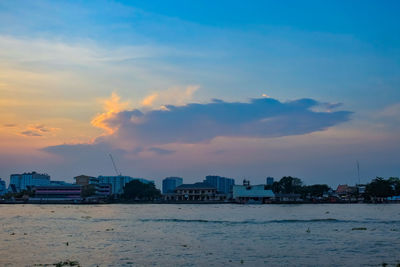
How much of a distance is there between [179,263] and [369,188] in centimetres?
18470

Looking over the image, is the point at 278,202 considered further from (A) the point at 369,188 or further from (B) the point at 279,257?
(B) the point at 279,257

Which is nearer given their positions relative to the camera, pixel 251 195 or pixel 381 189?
pixel 381 189

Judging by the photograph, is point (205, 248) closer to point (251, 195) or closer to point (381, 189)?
point (251, 195)

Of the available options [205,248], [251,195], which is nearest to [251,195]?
[251,195]

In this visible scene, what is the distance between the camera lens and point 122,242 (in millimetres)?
41156

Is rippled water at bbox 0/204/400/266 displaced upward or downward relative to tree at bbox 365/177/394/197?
downward

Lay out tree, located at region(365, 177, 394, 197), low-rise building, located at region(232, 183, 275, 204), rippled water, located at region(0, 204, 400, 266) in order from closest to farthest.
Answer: rippled water, located at region(0, 204, 400, 266) < tree, located at region(365, 177, 394, 197) < low-rise building, located at region(232, 183, 275, 204)

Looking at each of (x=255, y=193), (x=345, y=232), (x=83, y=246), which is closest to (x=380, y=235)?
(x=345, y=232)

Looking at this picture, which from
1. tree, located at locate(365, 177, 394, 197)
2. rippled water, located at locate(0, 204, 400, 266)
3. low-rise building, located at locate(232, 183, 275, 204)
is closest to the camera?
rippled water, located at locate(0, 204, 400, 266)

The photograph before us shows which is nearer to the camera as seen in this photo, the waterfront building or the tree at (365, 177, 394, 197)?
the tree at (365, 177, 394, 197)

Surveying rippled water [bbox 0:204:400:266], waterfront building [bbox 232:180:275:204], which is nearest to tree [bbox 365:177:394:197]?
waterfront building [bbox 232:180:275:204]

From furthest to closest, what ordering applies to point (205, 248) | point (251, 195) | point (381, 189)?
point (251, 195), point (381, 189), point (205, 248)

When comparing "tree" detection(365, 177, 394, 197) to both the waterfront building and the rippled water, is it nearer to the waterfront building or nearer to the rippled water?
the waterfront building

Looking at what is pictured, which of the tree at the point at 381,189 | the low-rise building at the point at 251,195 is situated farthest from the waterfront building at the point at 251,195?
the tree at the point at 381,189
